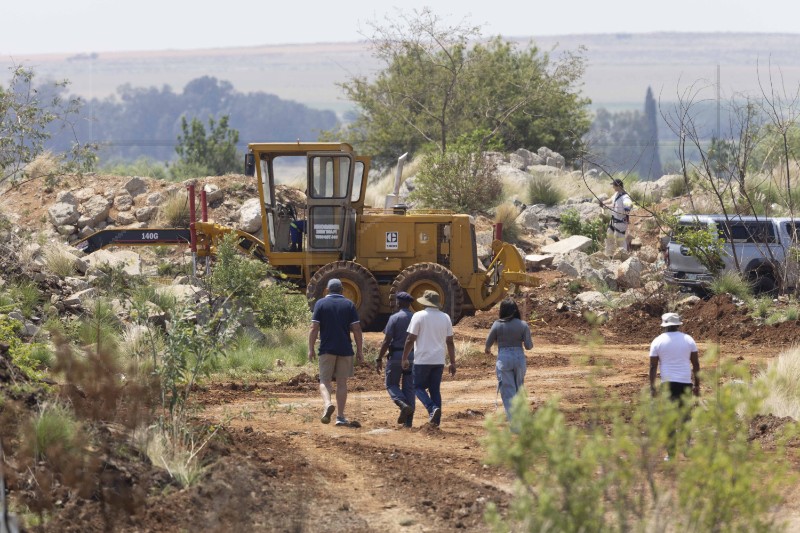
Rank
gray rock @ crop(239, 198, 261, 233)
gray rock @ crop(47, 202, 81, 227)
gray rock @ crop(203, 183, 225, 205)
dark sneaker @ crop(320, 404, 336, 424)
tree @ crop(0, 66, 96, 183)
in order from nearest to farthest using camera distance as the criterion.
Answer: dark sneaker @ crop(320, 404, 336, 424) < tree @ crop(0, 66, 96, 183) < gray rock @ crop(239, 198, 261, 233) < gray rock @ crop(47, 202, 81, 227) < gray rock @ crop(203, 183, 225, 205)

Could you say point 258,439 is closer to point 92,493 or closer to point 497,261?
point 92,493

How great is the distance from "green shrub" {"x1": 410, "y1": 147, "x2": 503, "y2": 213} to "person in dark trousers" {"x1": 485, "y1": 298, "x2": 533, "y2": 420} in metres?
18.3

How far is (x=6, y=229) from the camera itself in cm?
2133

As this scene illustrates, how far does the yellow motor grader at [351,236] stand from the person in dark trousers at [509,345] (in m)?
7.55

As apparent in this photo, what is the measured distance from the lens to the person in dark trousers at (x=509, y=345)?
1276 cm

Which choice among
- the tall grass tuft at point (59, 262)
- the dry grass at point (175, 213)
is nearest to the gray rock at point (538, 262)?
the dry grass at point (175, 213)

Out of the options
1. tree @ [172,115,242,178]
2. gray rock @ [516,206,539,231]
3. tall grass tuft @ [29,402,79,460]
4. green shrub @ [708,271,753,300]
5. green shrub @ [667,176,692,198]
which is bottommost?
tall grass tuft @ [29,402,79,460]

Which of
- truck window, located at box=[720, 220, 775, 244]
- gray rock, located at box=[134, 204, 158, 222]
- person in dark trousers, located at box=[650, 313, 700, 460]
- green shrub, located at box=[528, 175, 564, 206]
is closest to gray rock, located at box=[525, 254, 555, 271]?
truck window, located at box=[720, 220, 775, 244]

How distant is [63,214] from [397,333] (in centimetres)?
1521

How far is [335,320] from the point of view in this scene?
1339 cm

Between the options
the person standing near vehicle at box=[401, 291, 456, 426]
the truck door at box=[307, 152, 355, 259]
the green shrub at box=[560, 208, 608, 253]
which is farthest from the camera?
the green shrub at box=[560, 208, 608, 253]

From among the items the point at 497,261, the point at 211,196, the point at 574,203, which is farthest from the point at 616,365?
the point at 574,203

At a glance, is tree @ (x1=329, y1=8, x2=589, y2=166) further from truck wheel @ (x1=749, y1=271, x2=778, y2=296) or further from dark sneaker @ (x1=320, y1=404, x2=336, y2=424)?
dark sneaker @ (x1=320, y1=404, x2=336, y2=424)

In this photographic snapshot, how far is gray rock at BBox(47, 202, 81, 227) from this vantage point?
1067 inches
